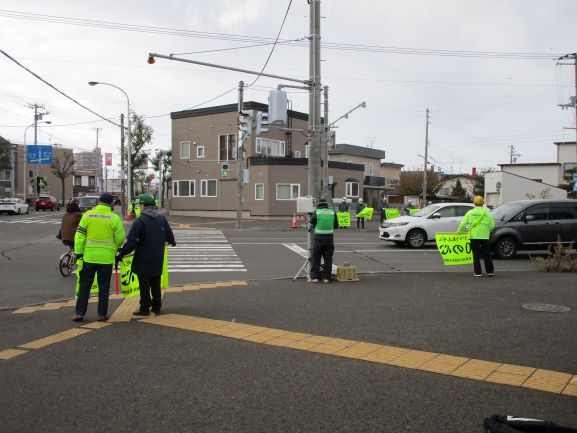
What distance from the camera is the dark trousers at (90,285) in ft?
24.5

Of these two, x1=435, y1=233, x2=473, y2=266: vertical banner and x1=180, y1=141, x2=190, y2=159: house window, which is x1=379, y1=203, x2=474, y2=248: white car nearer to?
x1=435, y1=233, x2=473, y2=266: vertical banner

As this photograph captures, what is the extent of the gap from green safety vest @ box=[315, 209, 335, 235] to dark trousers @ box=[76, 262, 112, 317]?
4.68 metres

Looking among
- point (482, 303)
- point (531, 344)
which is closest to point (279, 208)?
point (482, 303)

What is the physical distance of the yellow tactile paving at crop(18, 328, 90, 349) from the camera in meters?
6.27

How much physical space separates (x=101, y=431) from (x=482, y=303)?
6547 mm

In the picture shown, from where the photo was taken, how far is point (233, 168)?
136ft

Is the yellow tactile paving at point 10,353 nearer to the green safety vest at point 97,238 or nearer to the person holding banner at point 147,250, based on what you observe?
the green safety vest at point 97,238

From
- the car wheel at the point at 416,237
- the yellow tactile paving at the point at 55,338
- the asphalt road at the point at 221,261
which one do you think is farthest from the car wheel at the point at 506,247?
the yellow tactile paving at the point at 55,338

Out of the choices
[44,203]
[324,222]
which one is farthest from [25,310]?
[44,203]

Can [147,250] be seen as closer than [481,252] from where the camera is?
Yes

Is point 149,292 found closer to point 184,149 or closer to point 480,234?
point 480,234

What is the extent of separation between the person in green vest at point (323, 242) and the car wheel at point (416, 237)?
8.61m

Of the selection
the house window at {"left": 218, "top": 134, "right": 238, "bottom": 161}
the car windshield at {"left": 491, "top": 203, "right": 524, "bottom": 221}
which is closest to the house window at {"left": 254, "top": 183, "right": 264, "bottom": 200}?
the house window at {"left": 218, "top": 134, "right": 238, "bottom": 161}

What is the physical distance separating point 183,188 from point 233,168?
6.06 metres
